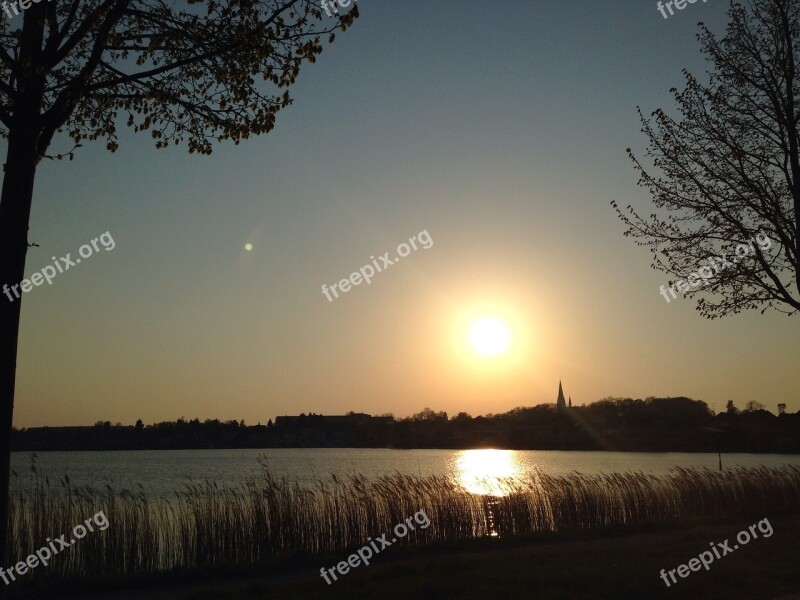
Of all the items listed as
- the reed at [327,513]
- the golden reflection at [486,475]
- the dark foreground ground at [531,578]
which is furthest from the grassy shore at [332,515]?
the golden reflection at [486,475]

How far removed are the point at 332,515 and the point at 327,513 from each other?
0.13m

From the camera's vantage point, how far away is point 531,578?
458 inches

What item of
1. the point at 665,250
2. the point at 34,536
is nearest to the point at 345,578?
the point at 34,536

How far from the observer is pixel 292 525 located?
1691cm

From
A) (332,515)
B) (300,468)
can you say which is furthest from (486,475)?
(332,515)

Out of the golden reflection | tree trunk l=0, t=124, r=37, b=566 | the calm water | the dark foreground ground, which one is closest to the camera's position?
tree trunk l=0, t=124, r=37, b=566

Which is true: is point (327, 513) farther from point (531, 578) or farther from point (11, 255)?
point (11, 255)

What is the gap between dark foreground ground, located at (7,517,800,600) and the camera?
34.9 ft

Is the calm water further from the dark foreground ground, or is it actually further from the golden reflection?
the dark foreground ground

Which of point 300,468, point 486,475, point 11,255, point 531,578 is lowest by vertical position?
point 531,578

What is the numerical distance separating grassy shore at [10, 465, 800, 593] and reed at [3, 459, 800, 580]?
0.09 ft

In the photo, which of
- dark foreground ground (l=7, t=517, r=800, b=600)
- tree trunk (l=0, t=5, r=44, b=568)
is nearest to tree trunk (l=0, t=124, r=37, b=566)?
tree trunk (l=0, t=5, r=44, b=568)

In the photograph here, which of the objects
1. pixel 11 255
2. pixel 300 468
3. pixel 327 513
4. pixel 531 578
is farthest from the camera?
pixel 300 468

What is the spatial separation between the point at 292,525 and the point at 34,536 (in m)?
5.24
